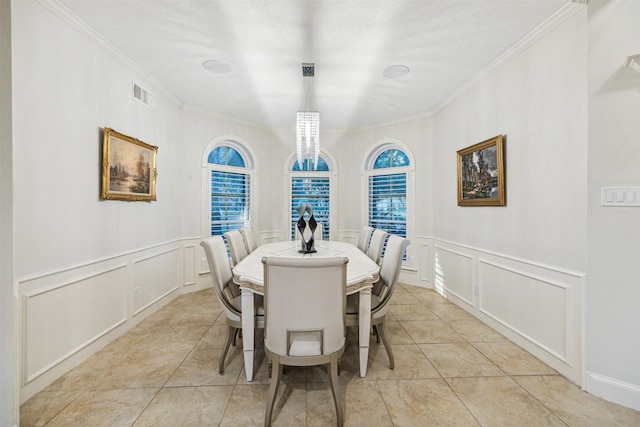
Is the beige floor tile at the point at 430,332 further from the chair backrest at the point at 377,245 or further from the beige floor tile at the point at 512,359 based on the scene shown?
the chair backrest at the point at 377,245

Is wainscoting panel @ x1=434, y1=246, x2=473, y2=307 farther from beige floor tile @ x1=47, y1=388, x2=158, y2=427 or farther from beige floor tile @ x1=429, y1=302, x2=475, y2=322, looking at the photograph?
beige floor tile @ x1=47, y1=388, x2=158, y2=427

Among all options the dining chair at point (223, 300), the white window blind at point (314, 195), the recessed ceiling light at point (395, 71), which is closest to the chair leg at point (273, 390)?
the dining chair at point (223, 300)

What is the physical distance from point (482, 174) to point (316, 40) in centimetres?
224

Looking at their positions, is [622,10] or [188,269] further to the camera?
[188,269]

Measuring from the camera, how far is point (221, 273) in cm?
219

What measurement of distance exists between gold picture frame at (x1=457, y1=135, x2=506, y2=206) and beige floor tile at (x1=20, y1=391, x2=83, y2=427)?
12.6 ft

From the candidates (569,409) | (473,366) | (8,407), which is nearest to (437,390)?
(473,366)

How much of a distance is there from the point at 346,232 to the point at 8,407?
4.42 meters

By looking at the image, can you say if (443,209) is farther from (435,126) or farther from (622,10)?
(622,10)

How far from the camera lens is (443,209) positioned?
153 inches

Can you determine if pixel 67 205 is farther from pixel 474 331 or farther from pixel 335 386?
pixel 474 331

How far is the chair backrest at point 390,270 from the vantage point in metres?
2.12

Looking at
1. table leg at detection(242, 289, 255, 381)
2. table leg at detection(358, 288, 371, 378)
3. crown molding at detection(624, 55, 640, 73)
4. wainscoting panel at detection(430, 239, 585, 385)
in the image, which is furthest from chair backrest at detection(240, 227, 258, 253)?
crown molding at detection(624, 55, 640, 73)

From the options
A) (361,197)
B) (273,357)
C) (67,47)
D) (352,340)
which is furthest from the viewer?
(361,197)
